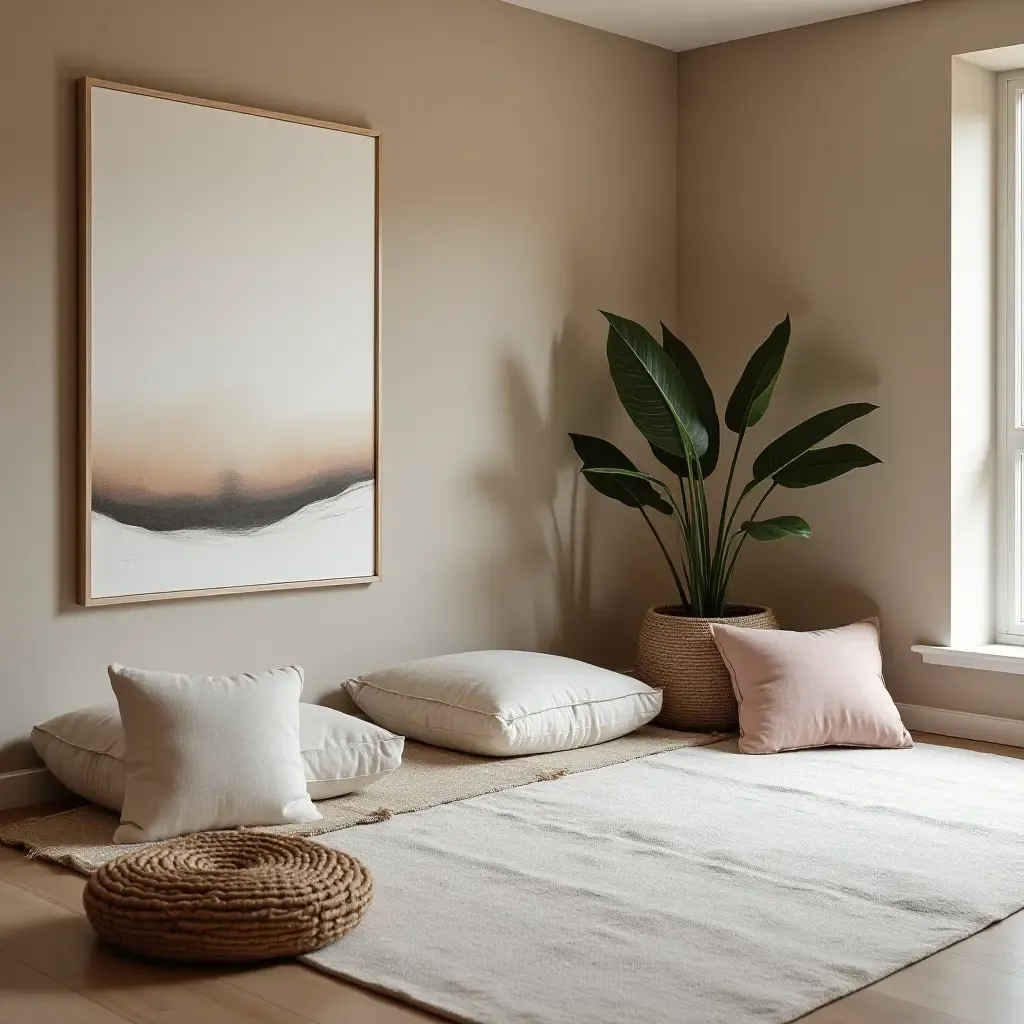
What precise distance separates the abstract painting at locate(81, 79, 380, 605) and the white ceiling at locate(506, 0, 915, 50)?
38.4 inches

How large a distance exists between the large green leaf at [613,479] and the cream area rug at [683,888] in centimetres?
95

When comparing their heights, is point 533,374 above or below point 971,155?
below

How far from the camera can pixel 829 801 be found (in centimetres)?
341

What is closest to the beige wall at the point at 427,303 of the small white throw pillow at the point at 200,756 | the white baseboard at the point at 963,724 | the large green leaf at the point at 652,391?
the large green leaf at the point at 652,391

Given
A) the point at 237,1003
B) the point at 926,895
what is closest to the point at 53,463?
the point at 237,1003

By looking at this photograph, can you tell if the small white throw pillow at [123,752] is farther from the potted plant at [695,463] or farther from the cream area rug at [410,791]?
the potted plant at [695,463]

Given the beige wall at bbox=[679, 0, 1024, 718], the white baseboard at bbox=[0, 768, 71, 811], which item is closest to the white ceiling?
the beige wall at bbox=[679, 0, 1024, 718]

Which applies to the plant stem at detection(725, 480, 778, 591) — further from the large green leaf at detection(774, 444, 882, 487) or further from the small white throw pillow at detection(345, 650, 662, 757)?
the small white throw pillow at detection(345, 650, 662, 757)

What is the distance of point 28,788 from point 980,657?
2.73m

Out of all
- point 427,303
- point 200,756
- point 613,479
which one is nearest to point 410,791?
point 200,756

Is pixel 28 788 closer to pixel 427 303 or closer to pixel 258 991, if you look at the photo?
pixel 258 991

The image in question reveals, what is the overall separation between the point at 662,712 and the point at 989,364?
151cm

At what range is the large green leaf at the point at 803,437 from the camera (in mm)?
4227

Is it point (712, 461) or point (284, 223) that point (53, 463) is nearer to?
point (284, 223)
